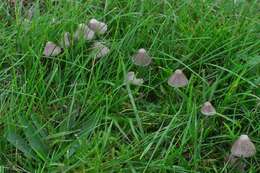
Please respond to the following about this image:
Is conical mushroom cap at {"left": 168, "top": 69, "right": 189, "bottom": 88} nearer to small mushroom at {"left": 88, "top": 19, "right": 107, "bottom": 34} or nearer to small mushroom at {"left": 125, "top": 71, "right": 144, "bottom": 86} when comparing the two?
small mushroom at {"left": 125, "top": 71, "right": 144, "bottom": 86}

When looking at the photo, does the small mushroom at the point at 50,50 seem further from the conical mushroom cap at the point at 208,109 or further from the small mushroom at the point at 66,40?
the conical mushroom cap at the point at 208,109

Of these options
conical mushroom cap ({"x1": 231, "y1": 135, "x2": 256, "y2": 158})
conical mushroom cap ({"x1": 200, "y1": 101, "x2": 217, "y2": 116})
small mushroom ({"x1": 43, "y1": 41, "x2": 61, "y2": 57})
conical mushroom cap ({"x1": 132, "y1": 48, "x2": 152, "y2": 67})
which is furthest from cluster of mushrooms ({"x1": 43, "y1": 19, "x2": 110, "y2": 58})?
conical mushroom cap ({"x1": 231, "y1": 135, "x2": 256, "y2": 158})

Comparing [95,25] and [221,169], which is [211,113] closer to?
[221,169]

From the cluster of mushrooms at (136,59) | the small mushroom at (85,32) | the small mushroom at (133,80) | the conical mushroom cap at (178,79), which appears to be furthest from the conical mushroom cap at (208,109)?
the small mushroom at (85,32)

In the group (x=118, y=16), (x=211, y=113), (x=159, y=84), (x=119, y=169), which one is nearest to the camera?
(x=119, y=169)

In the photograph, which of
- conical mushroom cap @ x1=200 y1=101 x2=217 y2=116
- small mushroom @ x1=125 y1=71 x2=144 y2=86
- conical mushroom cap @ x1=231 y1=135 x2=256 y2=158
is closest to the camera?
conical mushroom cap @ x1=231 y1=135 x2=256 y2=158

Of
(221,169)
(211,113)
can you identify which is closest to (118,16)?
(211,113)
